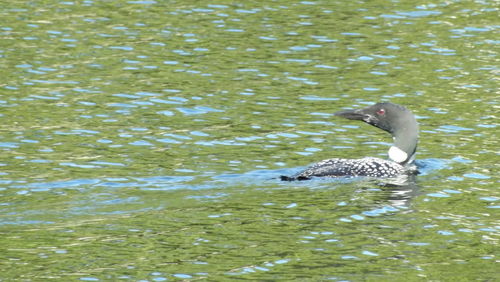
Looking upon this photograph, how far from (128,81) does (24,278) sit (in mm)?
8572

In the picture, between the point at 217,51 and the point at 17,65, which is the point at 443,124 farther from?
the point at 17,65

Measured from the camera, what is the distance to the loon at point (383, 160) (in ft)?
44.8

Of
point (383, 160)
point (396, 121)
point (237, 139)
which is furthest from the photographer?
point (237, 139)

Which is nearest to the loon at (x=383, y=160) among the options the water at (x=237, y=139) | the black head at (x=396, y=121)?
the black head at (x=396, y=121)

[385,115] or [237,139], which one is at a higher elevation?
[385,115]

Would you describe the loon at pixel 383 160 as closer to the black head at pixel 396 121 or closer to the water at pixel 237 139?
the black head at pixel 396 121

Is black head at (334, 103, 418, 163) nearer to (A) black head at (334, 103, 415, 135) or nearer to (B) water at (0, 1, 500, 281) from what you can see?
(A) black head at (334, 103, 415, 135)

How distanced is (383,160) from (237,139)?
7.21ft

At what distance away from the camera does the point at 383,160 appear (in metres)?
14.4

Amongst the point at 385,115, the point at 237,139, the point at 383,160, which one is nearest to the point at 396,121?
the point at 385,115

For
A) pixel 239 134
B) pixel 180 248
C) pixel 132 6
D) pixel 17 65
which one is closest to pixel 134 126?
pixel 239 134

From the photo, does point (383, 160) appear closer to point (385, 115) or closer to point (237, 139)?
point (385, 115)

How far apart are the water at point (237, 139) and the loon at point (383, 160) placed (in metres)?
0.22

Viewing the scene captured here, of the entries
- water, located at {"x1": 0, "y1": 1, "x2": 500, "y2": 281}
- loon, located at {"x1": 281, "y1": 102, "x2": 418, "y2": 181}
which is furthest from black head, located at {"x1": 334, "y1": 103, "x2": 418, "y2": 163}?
water, located at {"x1": 0, "y1": 1, "x2": 500, "y2": 281}
